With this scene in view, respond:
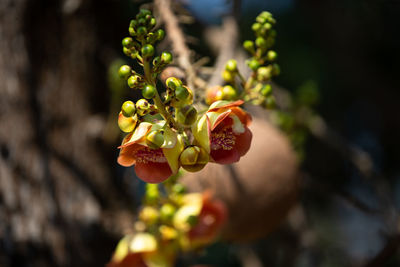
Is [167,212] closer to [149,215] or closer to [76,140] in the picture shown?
[149,215]

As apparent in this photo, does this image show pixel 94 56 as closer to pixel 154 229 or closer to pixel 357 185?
pixel 154 229

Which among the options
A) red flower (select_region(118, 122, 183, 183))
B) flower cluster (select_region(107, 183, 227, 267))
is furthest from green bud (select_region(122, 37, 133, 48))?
flower cluster (select_region(107, 183, 227, 267))

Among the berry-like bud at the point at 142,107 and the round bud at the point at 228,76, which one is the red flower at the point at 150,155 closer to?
the berry-like bud at the point at 142,107

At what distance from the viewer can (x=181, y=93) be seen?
594 mm

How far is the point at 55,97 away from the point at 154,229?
1.95 feet

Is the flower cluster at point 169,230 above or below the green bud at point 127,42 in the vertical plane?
below

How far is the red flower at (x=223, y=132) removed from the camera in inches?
24.6

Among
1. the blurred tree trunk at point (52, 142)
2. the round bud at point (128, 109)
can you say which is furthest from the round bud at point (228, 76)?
the blurred tree trunk at point (52, 142)

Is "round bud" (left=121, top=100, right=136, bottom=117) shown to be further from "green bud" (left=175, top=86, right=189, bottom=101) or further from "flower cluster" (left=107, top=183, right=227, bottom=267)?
"flower cluster" (left=107, top=183, right=227, bottom=267)

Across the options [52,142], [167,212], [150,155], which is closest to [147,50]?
[150,155]

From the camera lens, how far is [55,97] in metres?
1.36

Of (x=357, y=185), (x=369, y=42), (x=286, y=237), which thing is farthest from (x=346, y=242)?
(x=369, y=42)

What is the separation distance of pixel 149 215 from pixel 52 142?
1.65 ft

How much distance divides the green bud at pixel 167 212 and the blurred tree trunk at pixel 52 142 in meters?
0.43
